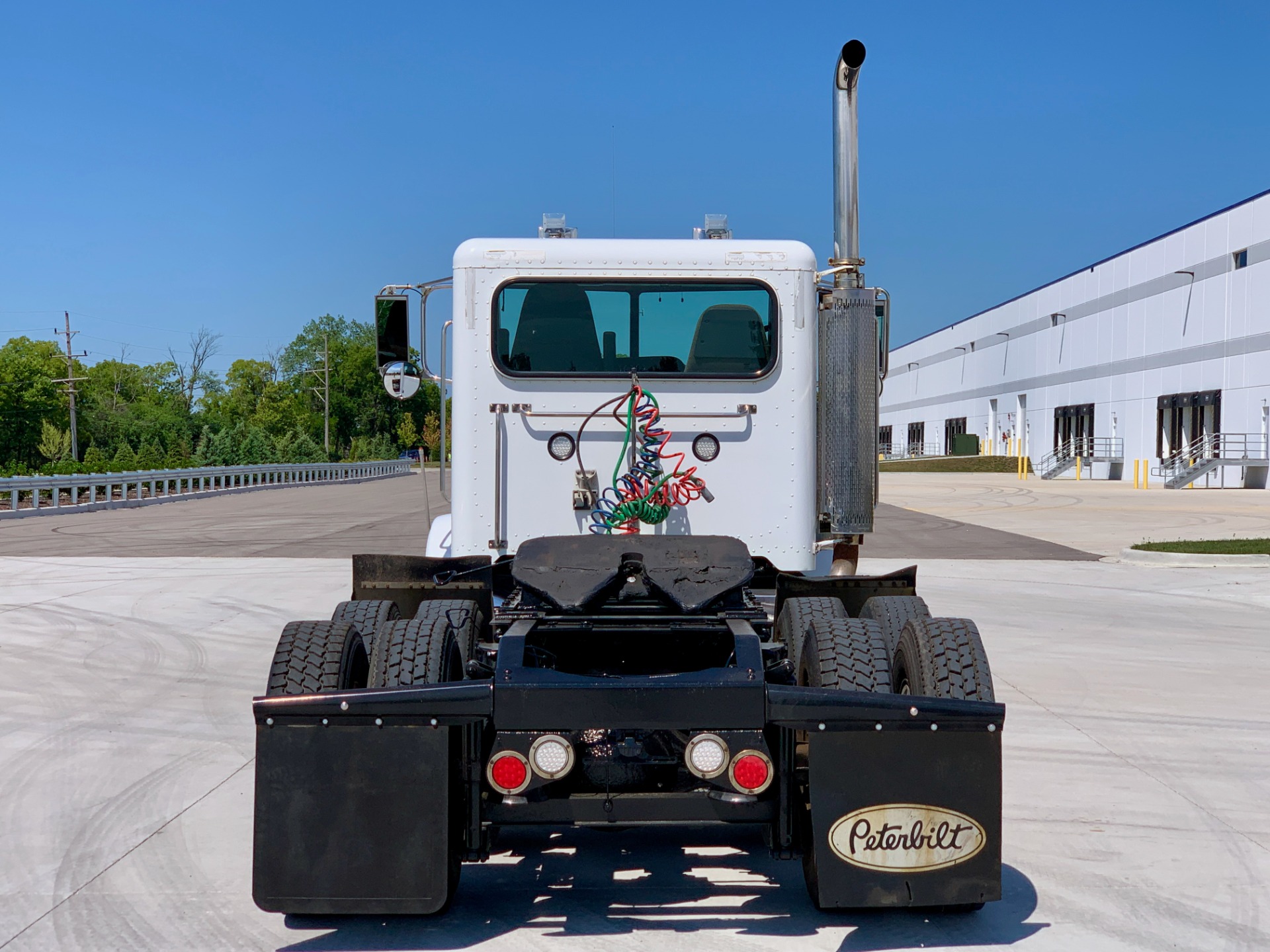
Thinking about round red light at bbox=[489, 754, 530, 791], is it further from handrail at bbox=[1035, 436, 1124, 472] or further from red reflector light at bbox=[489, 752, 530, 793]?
handrail at bbox=[1035, 436, 1124, 472]

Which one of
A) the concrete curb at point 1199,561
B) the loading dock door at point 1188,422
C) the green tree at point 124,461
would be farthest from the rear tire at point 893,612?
the loading dock door at point 1188,422

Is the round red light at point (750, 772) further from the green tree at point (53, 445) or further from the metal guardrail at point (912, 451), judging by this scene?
the metal guardrail at point (912, 451)

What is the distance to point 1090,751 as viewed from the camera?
6707 millimetres

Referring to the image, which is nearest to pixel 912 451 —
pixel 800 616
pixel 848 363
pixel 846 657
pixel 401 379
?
pixel 848 363

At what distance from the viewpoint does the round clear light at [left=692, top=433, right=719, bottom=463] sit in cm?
654

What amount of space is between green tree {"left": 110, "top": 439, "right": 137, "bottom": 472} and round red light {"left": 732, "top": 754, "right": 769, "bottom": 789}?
39.3m

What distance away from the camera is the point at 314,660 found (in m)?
4.38

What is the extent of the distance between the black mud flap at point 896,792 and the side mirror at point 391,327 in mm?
3602

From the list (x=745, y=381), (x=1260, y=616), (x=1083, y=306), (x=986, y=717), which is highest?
(x=1083, y=306)

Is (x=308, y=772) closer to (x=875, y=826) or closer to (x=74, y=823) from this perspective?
(x=875, y=826)

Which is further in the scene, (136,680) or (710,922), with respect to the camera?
(136,680)

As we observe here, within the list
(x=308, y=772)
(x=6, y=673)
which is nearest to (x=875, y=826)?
(x=308, y=772)

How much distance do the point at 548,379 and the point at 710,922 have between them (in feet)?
10.4

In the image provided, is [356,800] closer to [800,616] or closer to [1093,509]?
[800,616]
